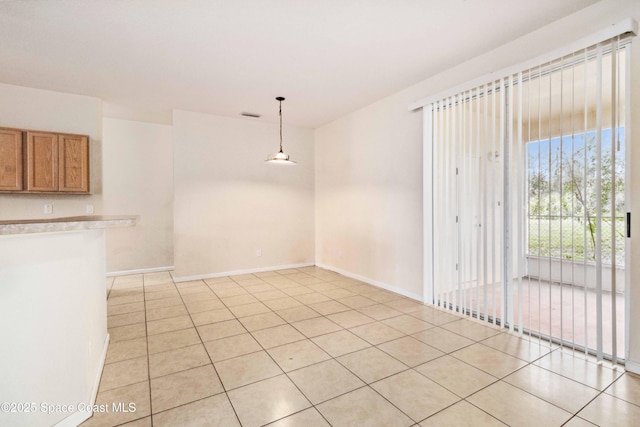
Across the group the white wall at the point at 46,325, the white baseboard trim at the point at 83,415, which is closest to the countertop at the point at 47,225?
the white wall at the point at 46,325

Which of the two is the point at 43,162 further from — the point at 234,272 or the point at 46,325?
the point at 46,325

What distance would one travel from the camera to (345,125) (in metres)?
5.51

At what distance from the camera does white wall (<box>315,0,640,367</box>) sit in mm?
2431

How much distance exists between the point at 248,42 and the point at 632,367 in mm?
Answer: 4196

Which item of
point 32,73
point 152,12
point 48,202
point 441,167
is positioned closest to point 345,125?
point 441,167

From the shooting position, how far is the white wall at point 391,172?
2.43 meters

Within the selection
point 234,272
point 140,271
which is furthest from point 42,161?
point 234,272

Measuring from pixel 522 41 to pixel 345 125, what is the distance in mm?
2988

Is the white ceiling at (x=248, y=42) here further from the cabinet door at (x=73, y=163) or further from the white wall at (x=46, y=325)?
the white wall at (x=46, y=325)

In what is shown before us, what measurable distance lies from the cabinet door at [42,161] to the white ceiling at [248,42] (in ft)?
2.35

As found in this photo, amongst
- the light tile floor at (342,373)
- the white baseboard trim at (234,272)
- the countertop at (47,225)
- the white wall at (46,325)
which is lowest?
the light tile floor at (342,373)

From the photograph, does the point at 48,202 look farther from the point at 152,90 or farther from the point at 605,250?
the point at 605,250

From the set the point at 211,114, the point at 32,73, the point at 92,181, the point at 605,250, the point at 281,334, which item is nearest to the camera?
the point at 605,250

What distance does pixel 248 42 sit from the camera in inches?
118
